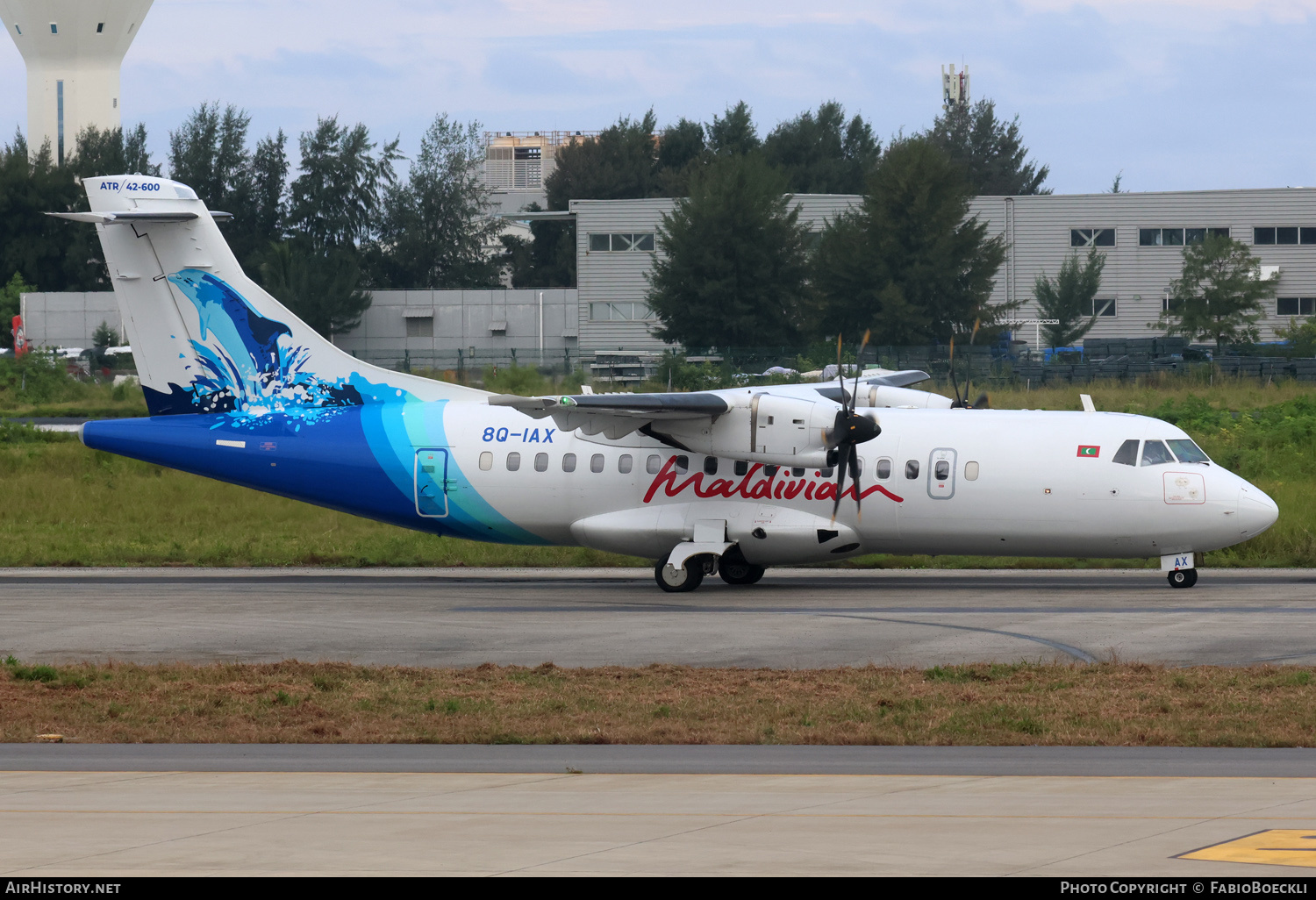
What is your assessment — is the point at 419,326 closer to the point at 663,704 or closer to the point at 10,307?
the point at 10,307

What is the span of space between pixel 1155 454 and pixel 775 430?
6.17m

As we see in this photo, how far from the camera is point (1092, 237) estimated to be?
255ft

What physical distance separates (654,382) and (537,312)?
30.0 metres

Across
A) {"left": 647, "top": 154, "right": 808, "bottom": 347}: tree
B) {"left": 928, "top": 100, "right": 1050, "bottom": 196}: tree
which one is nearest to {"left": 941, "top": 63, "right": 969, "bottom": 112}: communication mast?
{"left": 928, "top": 100, "right": 1050, "bottom": 196}: tree

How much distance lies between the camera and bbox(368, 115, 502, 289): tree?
328 ft

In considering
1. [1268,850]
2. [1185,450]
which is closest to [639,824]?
[1268,850]

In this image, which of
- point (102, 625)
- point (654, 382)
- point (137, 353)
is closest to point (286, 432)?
point (137, 353)

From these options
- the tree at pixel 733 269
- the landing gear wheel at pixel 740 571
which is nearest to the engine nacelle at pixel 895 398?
the landing gear wheel at pixel 740 571

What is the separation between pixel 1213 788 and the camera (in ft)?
34.1

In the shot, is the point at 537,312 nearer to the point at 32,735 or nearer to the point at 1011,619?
the point at 1011,619

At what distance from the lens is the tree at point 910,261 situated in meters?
66.8

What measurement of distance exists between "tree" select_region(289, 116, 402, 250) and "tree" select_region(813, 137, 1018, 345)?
4125 cm

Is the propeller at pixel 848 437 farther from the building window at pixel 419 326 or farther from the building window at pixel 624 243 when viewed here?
the building window at pixel 419 326

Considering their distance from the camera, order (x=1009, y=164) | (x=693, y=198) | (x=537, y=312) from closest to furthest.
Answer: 1. (x=693, y=198)
2. (x=537, y=312)
3. (x=1009, y=164)
